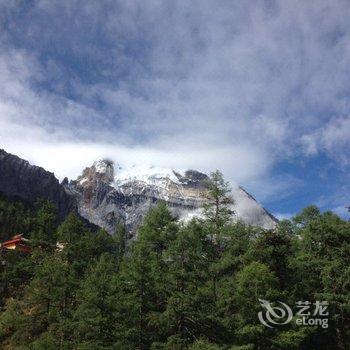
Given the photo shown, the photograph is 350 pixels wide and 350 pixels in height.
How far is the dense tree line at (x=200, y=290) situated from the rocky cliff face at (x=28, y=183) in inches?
4278

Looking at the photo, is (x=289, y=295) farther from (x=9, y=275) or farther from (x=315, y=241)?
(x=9, y=275)

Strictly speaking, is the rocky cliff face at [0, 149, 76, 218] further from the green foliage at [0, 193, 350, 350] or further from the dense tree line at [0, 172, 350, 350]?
the green foliage at [0, 193, 350, 350]

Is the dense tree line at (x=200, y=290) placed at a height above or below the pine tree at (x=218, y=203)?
below

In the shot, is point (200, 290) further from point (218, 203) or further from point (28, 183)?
point (28, 183)

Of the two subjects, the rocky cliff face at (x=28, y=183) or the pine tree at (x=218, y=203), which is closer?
the pine tree at (x=218, y=203)

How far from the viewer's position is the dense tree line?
2980cm

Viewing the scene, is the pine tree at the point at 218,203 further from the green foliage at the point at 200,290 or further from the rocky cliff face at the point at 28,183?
the rocky cliff face at the point at 28,183

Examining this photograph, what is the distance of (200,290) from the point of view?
30.9 meters

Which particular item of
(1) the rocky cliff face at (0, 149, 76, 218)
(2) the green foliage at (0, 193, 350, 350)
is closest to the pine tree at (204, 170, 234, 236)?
(2) the green foliage at (0, 193, 350, 350)

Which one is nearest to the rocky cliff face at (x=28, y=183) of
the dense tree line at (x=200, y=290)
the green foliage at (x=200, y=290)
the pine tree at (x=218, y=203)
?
the dense tree line at (x=200, y=290)

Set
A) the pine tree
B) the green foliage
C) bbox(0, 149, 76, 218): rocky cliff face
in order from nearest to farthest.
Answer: the green foliage
the pine tree
bbox(0, 149, 76, 218): rocky cliff face

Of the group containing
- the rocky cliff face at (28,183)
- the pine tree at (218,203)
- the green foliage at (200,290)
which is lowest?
the green foliage at (200,290)

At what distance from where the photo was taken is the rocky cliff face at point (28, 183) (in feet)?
479

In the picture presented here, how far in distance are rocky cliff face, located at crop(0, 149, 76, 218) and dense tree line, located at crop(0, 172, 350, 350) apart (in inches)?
4278
